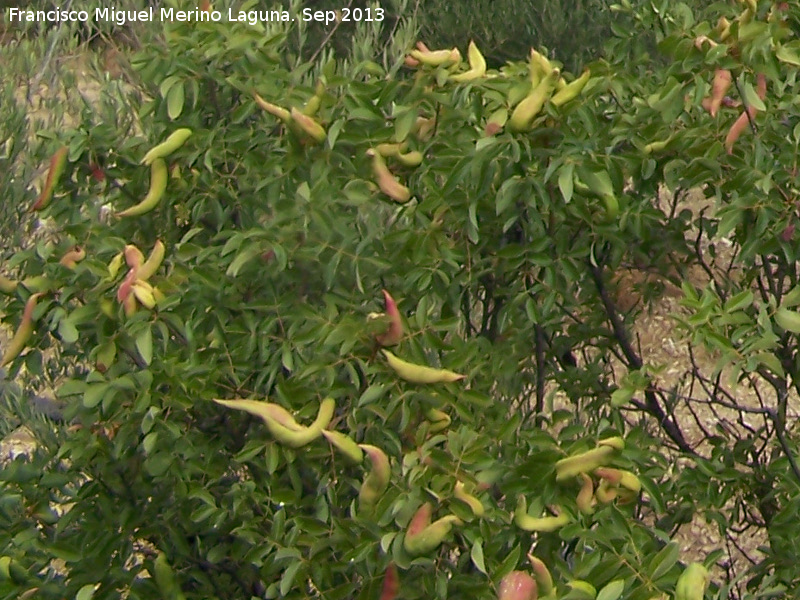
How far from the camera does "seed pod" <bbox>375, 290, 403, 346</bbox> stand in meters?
2.11

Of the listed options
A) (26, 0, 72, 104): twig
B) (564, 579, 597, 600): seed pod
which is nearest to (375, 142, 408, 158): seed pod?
(564, 579, 597, 600): seed pod

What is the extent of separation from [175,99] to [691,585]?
1.35 meters

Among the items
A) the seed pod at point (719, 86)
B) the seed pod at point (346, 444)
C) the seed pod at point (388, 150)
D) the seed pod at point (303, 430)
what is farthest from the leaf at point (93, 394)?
the seed pod at point (719, 86)

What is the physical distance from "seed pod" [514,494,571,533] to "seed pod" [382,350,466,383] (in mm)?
240

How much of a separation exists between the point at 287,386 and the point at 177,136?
570 mm

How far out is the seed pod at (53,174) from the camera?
250 centimetres

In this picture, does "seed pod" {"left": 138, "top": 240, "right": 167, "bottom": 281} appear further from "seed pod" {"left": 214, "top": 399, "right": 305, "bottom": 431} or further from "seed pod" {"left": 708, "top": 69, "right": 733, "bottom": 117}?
"seed pod" {"left": 708, "top": 69, "right": 733, "bottom": 117}

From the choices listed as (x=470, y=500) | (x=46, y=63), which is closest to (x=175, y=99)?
(x=470, y=500)

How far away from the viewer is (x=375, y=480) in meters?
2.05

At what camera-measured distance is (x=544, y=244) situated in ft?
7.58

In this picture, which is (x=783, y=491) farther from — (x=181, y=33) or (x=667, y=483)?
(x=181, y=33)

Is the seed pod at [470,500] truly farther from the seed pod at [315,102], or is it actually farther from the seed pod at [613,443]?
the seed pod at [315,102]

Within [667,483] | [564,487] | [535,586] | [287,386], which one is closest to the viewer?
[535,586]

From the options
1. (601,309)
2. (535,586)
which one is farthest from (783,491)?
(535,586)
